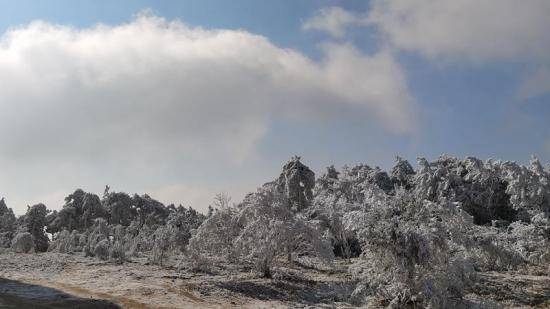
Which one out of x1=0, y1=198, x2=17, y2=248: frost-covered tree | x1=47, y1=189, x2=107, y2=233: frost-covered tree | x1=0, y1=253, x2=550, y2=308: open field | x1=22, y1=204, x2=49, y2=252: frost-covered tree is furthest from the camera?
x1=47, y1=189, x2=107, y2=233: frost-covered tree

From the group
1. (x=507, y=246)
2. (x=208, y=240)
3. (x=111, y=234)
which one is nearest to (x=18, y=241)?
(x=111, y=234)

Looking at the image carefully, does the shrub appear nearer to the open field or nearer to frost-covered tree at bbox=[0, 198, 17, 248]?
frost-covered tree at bbox=[0, 198, 17, 248]

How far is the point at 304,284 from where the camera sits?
1267 inches

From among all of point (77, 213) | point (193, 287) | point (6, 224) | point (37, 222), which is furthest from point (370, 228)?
point (6, 224)

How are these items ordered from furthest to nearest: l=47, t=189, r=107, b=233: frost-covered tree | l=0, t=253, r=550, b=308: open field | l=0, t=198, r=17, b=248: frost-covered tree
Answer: l=47, t=189, r=107, b=233: frost-covered tree < l=0, t=198, r=17, b=248: frost-covered tree < l=0, t=253, r=550, b=308: open field

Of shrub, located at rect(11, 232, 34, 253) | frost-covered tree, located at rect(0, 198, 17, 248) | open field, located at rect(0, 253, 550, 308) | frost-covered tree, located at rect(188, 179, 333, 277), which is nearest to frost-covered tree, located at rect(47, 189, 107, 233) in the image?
frost-covered tree, located at rect(0, 198, 17, 248)

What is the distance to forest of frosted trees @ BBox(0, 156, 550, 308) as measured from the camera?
22.7 metres

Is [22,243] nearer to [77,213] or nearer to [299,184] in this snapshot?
[77,213]

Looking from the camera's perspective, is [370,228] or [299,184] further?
[299,184]

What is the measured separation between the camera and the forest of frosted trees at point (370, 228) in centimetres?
2273

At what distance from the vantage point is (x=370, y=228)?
22.7 metres

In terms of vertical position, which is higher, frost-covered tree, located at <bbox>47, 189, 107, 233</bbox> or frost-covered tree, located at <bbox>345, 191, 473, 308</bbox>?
frost-covered tree, located at <bbox>47, 189, 107, 233</bbox>

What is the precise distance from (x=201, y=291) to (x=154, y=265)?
11640 mm

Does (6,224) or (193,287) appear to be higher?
(6,224)
